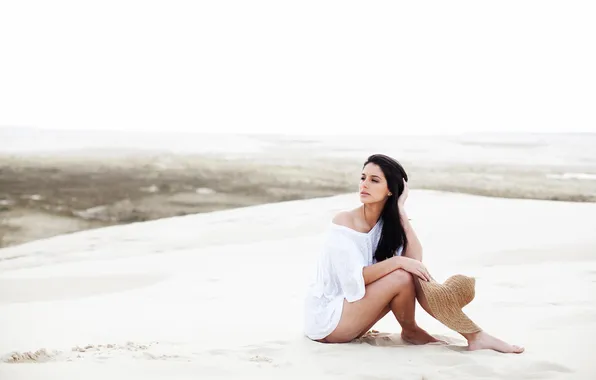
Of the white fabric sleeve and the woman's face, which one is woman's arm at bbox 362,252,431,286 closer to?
the white fabric sleeve

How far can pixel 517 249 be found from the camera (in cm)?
490

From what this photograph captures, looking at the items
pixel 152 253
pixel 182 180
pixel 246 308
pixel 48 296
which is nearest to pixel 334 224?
pixel 246 308

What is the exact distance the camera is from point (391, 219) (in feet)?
8.05

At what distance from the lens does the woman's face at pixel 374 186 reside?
242 cm

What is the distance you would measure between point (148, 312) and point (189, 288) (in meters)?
0.63

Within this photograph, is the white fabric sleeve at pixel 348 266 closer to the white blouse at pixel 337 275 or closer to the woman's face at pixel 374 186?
the white blouse at pixel 337 275

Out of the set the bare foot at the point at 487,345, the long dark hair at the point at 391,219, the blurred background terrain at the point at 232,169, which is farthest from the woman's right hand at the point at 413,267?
the blurred background terrain at the point at 232,169

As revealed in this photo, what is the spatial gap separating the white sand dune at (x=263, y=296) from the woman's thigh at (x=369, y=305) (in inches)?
2.9

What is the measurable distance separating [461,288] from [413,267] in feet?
0.51

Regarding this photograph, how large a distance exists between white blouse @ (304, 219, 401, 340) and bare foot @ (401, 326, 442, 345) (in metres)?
0.22

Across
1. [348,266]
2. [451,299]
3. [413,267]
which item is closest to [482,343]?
[451,299]

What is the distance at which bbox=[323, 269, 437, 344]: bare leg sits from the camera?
7.58ft

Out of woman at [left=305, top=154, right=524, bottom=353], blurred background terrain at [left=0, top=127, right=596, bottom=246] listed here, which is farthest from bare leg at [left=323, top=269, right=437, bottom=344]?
blurred background terrain at [left=0, top=127, right=596, bottom=246]

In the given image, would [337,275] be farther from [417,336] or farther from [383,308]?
[417,336]
